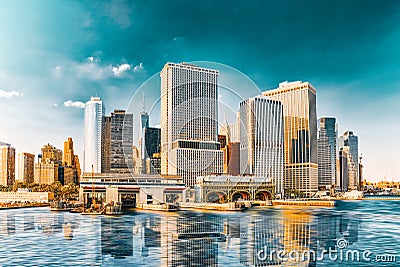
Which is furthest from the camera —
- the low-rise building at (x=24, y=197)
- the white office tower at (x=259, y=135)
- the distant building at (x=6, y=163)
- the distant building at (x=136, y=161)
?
the distant building at (x=6, y=163)

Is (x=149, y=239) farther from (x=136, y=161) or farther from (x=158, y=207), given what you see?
(x=136, y=161)

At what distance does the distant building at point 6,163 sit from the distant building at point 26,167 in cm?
484

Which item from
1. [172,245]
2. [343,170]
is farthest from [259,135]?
[343,170]

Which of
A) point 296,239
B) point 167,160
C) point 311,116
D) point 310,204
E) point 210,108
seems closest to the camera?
point 296,239

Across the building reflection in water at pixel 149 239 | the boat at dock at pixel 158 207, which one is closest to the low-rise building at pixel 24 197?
the boat at dock at pixel 158 207

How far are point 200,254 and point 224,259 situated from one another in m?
1.72

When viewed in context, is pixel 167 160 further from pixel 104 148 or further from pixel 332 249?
pixel 104 148

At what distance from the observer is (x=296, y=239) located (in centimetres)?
2545

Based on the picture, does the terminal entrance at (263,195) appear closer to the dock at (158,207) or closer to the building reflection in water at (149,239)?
the dock at (158,207)

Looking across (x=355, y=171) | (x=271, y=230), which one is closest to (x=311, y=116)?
(x=355, y=171)

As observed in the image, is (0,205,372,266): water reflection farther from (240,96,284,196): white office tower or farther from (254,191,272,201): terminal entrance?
(254,191,272,201): terminal entrance

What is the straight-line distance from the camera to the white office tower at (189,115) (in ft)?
156

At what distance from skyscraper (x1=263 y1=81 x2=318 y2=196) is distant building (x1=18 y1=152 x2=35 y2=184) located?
72225 mm

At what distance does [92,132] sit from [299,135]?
228ft
